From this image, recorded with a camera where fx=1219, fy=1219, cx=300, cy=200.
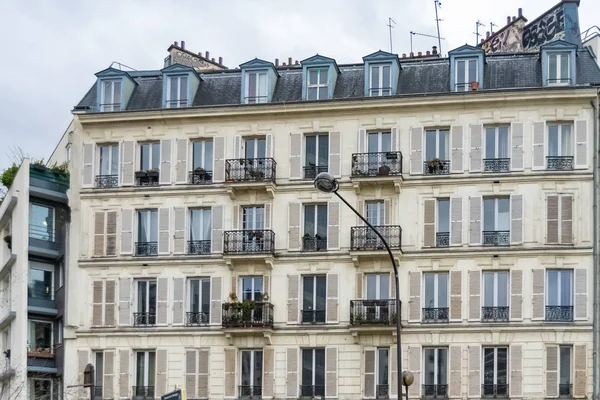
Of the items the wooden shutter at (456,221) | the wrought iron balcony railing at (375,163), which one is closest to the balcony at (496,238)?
the wooden shutter at (456,221)

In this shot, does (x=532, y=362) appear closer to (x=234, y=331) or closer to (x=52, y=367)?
(x=234, y=331)

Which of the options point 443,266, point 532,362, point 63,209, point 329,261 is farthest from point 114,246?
point 532,362

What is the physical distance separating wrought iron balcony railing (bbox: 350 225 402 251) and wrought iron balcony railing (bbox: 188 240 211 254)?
5.49 meters

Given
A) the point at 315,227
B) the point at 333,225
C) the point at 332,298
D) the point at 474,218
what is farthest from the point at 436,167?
the point at 332,298

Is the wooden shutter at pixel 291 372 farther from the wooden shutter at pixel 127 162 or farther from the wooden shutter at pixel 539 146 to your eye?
the wooden shutter at pixel 539 146

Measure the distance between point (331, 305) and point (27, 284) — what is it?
1296 centimetres

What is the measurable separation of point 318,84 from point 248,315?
9139 millimetres

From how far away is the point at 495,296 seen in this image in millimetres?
42719

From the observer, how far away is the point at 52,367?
48031mm

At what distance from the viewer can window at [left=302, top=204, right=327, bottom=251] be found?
44.5 meters

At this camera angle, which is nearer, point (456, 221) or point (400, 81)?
point (456, 221)

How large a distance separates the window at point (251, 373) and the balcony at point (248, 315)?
1.12 metres

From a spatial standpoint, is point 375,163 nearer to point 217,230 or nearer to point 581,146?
point 217,230

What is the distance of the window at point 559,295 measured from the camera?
1656 inches
